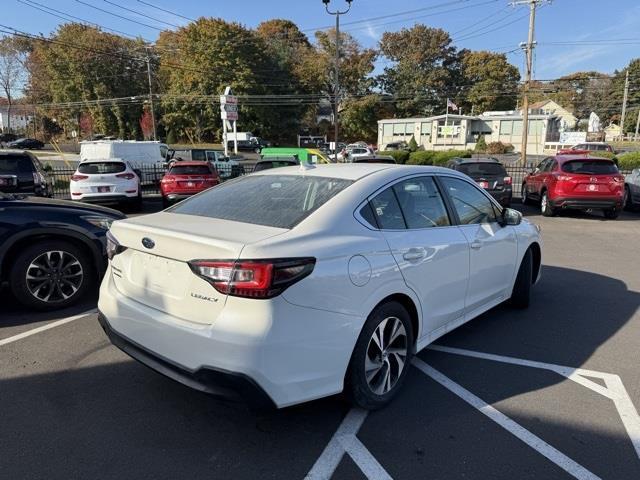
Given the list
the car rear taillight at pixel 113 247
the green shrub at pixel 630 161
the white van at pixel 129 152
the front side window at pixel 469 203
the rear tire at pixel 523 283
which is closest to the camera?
the car rear taillight at pixel 113 247

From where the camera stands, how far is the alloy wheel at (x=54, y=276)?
4863 millimetres

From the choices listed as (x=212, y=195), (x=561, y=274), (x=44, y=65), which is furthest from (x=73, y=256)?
(x=44, y=65)

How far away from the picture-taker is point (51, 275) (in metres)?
4.96

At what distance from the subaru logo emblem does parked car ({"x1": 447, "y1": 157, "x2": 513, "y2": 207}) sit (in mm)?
11135

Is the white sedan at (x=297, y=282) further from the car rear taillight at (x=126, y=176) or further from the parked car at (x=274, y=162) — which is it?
the car rear taillight at (x=126, y=176)

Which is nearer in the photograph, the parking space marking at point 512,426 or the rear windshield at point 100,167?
the parking space marking at point 512,426

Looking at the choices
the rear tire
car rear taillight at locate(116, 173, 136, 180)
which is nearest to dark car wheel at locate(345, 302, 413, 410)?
the rear tire

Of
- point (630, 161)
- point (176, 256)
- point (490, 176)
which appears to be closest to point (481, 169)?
point (490, 176)

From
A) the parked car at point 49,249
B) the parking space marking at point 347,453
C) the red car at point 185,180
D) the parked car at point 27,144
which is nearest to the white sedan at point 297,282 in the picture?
the parking space marking at point 347,453

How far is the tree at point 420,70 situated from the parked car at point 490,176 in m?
63.8

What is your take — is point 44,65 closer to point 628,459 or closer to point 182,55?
point 182,55

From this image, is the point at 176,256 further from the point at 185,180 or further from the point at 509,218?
the point at 185,180

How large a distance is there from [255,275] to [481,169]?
1182cm

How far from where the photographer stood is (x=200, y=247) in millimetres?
2615
